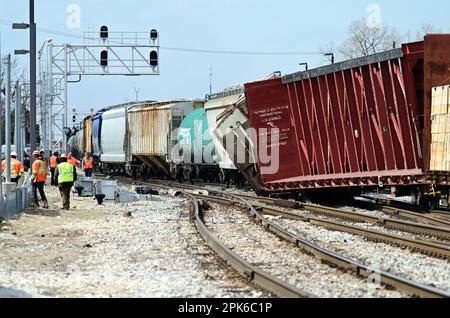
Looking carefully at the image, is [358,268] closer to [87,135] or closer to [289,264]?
[289,264]

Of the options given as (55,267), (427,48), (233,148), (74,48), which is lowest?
(55,267)

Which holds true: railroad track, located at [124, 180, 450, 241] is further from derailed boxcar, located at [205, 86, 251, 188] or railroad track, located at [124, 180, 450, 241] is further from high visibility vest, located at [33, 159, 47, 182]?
high visibility vest, located at [33, 159, 47, 182]

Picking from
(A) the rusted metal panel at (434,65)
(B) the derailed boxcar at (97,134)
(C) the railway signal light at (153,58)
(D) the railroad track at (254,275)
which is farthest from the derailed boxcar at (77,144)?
(D) the railroad track at (254,275)

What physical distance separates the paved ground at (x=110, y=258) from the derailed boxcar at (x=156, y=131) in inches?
628

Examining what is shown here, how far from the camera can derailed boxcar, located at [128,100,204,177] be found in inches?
1454

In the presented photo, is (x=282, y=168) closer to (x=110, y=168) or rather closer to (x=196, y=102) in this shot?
(x=196, y=102)

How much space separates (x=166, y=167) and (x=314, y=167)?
17618 millimetres

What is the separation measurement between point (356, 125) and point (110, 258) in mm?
10118

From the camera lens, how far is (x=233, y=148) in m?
26.6

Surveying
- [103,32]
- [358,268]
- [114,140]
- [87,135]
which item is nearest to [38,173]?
[358,268]

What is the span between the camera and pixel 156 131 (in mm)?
38844

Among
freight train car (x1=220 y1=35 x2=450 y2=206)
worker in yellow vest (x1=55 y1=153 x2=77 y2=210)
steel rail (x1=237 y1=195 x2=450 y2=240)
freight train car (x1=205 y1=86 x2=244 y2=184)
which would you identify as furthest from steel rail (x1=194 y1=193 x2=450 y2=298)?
freight train car (x1=205 y1=86 x2=244 y2=184)
